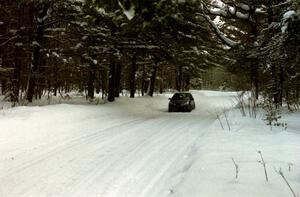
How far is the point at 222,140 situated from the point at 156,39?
13.0 metres

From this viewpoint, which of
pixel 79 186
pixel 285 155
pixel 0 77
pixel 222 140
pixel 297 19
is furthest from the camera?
pixel 0 77

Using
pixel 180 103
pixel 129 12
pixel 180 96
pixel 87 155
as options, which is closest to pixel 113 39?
pixel 180 103

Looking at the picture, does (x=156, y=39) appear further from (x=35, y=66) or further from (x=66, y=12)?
(x=35, y=66)

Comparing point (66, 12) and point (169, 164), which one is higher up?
point (66, 12)

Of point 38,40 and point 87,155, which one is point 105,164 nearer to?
point 87,155

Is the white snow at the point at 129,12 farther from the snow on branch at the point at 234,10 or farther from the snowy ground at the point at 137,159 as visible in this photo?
the snow on branch at the point at 234,10

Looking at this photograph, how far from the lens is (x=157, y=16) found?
48.1 ft

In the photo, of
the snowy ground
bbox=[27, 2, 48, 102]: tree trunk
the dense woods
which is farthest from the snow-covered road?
bbox=[27, 2, 48, 102]: tree trunk

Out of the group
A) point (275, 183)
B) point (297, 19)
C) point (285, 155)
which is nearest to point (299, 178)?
point (275, 183)

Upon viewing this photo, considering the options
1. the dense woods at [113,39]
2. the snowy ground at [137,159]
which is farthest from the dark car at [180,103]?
the snowy ground at [137,159]

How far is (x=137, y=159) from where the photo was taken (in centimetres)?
1002

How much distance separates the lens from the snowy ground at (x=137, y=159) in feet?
23.1

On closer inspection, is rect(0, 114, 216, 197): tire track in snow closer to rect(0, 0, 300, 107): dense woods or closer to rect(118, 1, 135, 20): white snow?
rect(118, 1, 135, 20): white snow

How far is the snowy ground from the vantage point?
7035 millimetres
